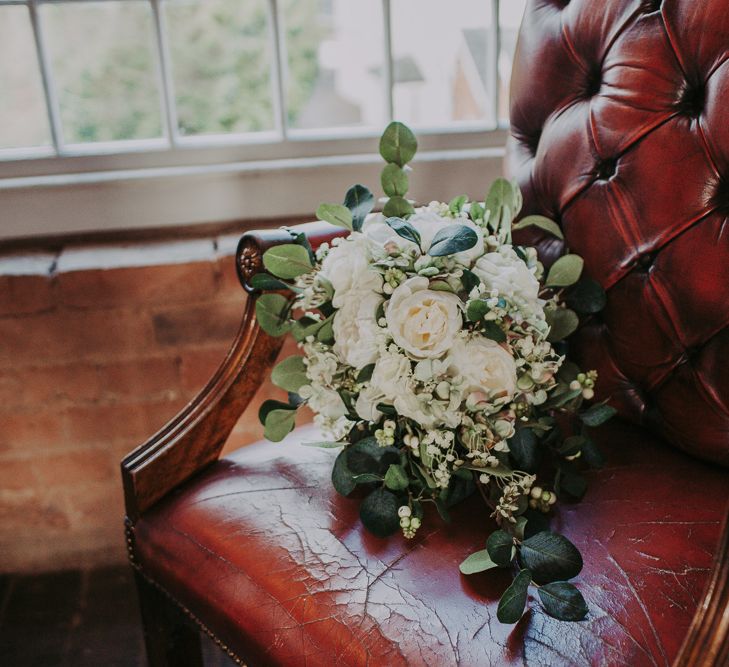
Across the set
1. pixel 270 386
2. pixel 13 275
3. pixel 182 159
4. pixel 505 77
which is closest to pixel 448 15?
pixel 505 77

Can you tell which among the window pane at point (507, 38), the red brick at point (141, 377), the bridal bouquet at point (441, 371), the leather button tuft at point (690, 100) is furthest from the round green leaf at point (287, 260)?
the window pane at point (507, 38)

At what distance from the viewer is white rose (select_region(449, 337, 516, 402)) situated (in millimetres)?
779

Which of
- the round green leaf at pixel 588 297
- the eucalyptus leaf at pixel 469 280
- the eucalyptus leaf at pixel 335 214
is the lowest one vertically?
the round green leaf at pixel 588 297

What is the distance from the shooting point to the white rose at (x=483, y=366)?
2.56 feet

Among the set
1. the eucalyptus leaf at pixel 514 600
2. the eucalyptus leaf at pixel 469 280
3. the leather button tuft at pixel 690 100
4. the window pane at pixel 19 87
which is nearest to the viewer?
the eucalyptus leaf at pixel 514 600

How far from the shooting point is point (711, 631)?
0.59 m

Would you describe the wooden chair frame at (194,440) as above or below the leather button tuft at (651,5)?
below

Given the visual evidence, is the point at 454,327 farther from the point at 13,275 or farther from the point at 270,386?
the point at 13,275

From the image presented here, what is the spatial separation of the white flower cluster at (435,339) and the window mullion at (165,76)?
80 cm

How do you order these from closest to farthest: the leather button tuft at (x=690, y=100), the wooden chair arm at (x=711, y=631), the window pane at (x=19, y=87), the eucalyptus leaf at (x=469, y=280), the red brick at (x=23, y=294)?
the wooden chair arm at (x=711, y=631), the eucalyptus leaf at (x=469, y=280), the leather button tuft at (x=690, y=100), the red brick at (x=23, y=294), the window pane at (x=19, y=87)

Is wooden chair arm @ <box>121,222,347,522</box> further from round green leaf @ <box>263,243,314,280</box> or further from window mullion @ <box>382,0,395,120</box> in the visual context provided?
window mullion @ <box>382,0,395,120</box>

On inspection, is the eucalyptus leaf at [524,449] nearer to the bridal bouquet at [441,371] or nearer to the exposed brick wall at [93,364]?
the bridal bouquet at [441,371]

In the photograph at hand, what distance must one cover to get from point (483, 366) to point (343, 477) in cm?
22

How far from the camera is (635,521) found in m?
0.82
